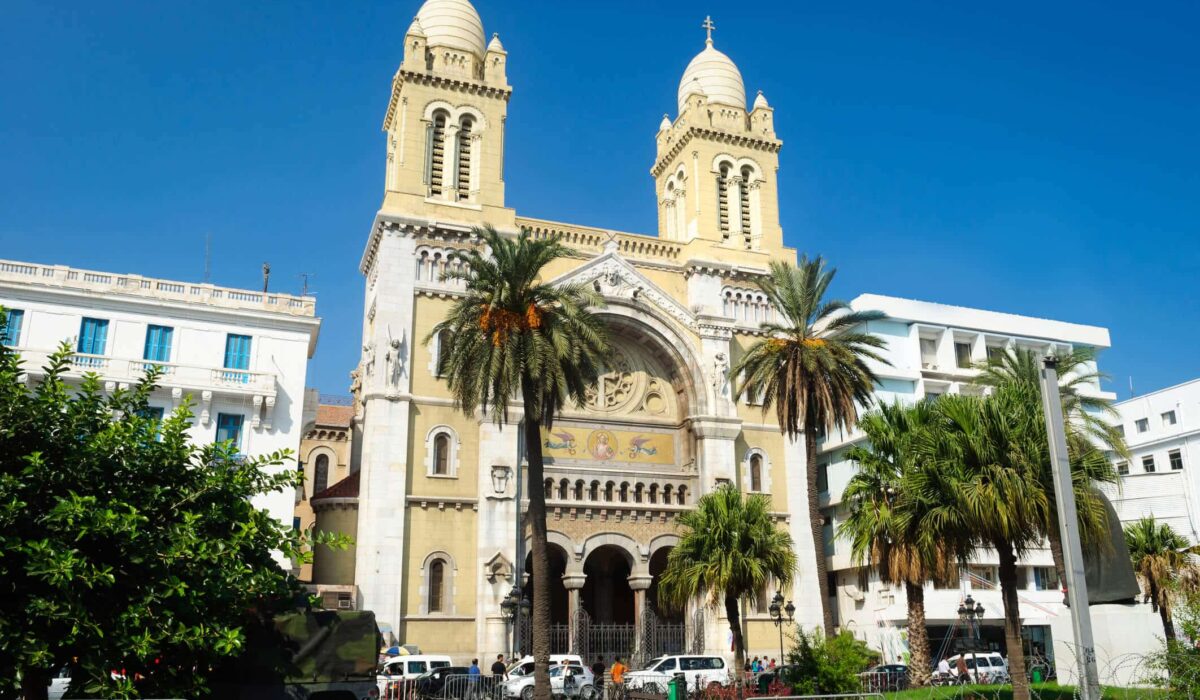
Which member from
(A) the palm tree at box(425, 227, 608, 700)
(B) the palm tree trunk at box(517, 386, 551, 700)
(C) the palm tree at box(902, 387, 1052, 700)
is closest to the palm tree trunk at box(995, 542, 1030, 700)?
(C) the palm tree at box(902, 387, 1052, 700)

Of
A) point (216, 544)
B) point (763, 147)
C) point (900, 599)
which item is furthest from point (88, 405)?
point (763, 147)

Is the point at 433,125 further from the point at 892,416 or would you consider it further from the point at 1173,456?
the point at 1173,456

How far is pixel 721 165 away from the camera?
164 ft

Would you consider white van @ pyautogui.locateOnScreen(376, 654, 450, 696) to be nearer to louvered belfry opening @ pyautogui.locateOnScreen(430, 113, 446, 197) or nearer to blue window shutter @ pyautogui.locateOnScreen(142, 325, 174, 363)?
blue window shutter @ pyautogui.locateOnScreen(142, 325, 174, 363)

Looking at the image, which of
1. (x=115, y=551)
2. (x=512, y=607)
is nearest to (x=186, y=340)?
(x=512, y=607)

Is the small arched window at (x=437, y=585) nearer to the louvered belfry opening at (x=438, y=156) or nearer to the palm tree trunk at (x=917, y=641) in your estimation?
the louvered belfry opening at (x=438, y=156)

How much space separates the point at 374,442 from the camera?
127 ft

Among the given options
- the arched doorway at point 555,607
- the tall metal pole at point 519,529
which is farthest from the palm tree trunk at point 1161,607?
the tall metal pole at point 519,529

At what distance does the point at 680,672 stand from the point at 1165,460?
116ft

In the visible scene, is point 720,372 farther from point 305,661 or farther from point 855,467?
point 305,661

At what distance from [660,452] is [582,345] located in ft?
51.6

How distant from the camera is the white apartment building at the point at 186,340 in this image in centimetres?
3578

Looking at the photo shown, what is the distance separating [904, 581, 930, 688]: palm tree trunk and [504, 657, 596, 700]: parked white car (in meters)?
9.65

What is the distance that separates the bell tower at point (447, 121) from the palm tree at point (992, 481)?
24.6 metres
